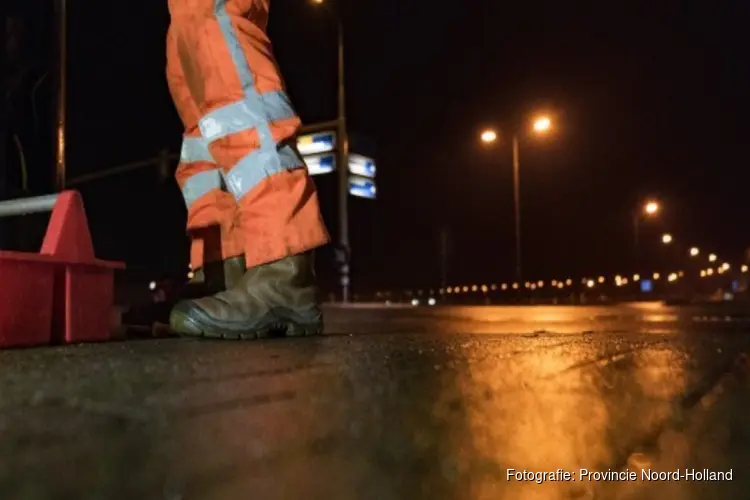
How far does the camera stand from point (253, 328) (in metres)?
3.01

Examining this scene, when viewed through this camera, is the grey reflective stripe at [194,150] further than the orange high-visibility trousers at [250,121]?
Yes

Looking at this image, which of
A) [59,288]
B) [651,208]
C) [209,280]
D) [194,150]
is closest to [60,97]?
[194,150]

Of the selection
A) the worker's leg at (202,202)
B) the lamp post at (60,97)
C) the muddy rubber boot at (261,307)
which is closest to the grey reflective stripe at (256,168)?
the muddy rubber boot at (261,307)

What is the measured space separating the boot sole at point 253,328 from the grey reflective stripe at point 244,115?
72 cm

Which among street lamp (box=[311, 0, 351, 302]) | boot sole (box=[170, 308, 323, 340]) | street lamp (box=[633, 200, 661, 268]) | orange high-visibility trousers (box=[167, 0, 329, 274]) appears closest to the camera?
boot sole (box=[170, 308, 323, 340])

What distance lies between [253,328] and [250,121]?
795 mm

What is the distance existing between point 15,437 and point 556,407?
0.93 m

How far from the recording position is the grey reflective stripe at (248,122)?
309 centimetres

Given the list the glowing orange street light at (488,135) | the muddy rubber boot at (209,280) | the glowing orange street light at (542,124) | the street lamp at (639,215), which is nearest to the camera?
the muddy rubber boot at (209,280)

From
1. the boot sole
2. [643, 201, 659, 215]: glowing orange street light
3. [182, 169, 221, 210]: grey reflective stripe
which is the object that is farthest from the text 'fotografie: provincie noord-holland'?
[643, 201, 659, 215]: glowing orange street light

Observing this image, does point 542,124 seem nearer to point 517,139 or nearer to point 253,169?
point 517,139

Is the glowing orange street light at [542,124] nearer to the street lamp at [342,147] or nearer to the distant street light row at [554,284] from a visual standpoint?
the distant street light row at [554,284]

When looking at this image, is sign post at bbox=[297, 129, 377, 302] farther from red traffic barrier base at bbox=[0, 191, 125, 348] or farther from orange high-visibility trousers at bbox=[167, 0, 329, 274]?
red traffic barrier base at bbox=[0, 191, 125, 348]

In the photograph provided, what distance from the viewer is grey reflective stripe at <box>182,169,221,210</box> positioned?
3623 mm
